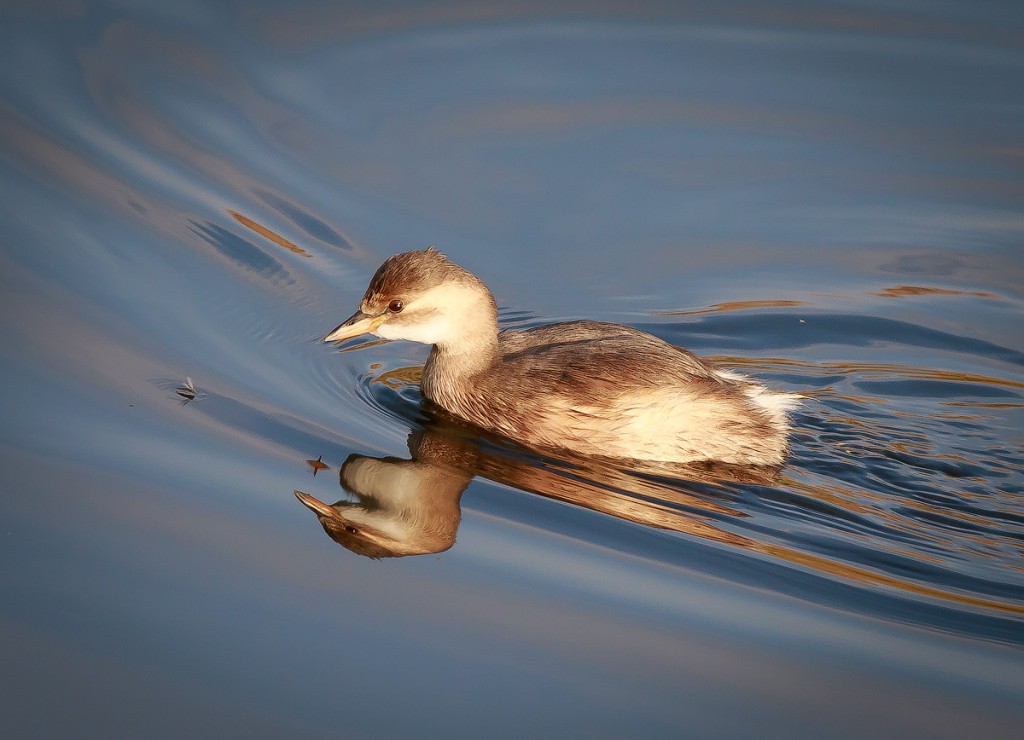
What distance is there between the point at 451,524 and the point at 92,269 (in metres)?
2.64

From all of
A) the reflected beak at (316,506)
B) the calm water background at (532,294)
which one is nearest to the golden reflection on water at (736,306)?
the calm water background at (532,294)

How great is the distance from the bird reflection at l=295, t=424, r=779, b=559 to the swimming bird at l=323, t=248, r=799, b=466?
123 mm

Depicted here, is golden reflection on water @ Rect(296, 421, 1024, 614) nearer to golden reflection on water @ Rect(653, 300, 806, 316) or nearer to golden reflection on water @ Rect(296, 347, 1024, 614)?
golden reflection on water @ Rect(296, 347, 1024, 614)

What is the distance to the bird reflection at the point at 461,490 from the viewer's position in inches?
195

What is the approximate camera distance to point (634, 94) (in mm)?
9438

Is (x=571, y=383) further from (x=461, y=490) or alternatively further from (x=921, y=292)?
(x=921, y=292)

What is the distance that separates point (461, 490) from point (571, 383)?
2.85ft

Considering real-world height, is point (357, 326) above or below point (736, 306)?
below

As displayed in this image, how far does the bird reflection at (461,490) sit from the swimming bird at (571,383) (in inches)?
4.8

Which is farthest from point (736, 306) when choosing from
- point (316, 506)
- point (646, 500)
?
point (316, 506)

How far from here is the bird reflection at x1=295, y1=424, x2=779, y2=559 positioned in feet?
16.2

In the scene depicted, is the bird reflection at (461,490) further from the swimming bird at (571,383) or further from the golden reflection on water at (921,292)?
the golden reflection on water at (921,292)

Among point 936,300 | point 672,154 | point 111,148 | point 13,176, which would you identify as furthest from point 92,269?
point 936,300

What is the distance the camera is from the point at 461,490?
5352 mm
